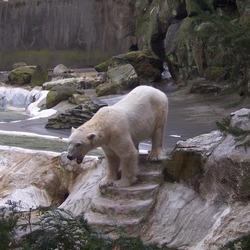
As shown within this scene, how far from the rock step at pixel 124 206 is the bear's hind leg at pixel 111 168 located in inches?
8.1

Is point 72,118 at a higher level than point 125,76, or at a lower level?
higher

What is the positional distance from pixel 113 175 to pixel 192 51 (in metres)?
12.3

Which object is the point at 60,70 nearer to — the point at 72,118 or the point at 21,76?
the point at 21,76

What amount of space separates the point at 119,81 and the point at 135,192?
12.5 m

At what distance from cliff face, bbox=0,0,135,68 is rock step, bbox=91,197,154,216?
20712 mm

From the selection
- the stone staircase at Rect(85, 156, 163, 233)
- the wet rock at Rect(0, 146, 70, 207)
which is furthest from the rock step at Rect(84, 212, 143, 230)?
the wet rock at Rect(0, 146, 70, 207)

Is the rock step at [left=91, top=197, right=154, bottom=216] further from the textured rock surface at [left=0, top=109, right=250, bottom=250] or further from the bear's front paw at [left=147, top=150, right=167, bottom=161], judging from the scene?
the bear's front paw at [left=147, top=150, right=167, bottom=161]

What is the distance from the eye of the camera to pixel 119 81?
19.8 metres

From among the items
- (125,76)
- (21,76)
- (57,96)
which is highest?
(125,76)

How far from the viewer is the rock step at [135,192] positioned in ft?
24.3

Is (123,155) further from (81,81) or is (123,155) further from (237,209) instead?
(81,81)

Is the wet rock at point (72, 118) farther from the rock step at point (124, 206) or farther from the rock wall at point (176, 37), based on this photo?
the rock step at point (124, 206)

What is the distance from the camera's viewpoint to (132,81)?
65.5 feet

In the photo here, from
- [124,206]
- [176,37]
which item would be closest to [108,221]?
[124,206]
